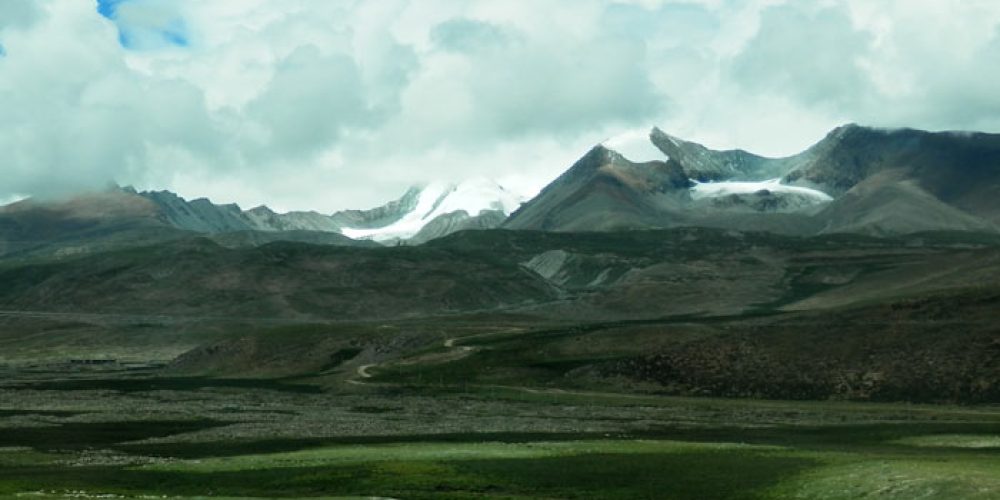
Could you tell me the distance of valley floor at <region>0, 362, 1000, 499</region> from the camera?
195 ft

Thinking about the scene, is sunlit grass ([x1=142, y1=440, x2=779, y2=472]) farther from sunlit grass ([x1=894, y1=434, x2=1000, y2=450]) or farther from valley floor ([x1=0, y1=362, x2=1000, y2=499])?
sunlit grass ([x1=894, y1=434, x2=1000, y2=450])

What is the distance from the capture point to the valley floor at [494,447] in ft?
195

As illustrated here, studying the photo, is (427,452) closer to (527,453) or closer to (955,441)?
(527,453)

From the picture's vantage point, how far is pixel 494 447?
78875mm

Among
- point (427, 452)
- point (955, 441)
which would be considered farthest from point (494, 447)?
point (955, 441)

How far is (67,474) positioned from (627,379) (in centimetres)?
9545

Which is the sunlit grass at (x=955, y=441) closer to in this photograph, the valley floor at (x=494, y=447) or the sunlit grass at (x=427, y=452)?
the valley floor at (x=494, y=447)

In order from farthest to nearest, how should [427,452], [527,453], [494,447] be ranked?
[494,447], [427,452], [527,453]

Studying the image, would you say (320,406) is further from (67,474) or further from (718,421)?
(67,474)

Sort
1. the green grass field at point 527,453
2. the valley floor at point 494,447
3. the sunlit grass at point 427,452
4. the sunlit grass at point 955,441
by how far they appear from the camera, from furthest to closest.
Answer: the sunlit grass at point 955,441, the sunlit grass at point 427,452, the valley floor at point 494,447, the green grass field at point 527,453

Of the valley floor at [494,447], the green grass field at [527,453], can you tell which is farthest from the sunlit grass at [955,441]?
the valley floor at [494,447]

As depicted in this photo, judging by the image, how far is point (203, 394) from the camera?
153500 mm

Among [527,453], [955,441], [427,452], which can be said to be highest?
[427,452]

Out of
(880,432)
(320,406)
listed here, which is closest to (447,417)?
(320,406)
